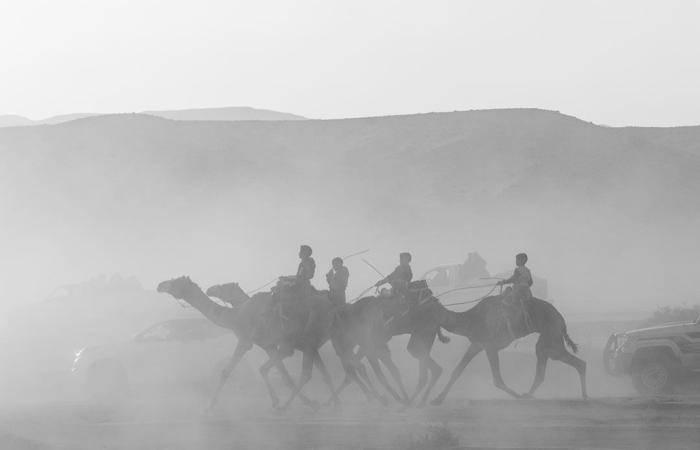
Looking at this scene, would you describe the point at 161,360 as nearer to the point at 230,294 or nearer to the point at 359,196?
the point at 230,294

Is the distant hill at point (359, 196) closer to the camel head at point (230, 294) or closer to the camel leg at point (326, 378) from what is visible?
the camel head at point (230, 294)

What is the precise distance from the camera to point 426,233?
7975 cm

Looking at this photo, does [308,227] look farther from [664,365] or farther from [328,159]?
[664,365]

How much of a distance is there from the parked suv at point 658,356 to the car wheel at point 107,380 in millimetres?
9542

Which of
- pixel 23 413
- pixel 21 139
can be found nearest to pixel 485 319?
pixel 23 413

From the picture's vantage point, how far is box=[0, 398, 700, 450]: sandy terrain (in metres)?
16.3

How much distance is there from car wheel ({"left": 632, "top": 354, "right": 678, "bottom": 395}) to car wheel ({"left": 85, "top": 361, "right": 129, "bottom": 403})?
9.97 meters

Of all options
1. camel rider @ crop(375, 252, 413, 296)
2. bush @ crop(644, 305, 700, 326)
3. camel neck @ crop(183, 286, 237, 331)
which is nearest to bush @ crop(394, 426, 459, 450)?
camel rider @ crop(375, 252, 413, 296)

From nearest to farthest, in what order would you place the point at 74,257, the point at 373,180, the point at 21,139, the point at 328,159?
the point at 74,257 < the point at 373,180 < the point at 328,159 < the point at 21,139

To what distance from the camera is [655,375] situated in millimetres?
21469

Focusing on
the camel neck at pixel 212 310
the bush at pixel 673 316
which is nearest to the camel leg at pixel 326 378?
the camel neck at pixel 212 310

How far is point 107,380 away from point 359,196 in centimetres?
6513

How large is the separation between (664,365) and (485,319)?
302 centimetres

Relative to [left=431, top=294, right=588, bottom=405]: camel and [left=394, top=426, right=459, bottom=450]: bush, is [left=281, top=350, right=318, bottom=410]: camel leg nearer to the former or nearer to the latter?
[left=431, top=294, right=588, bottom=405]: camel
